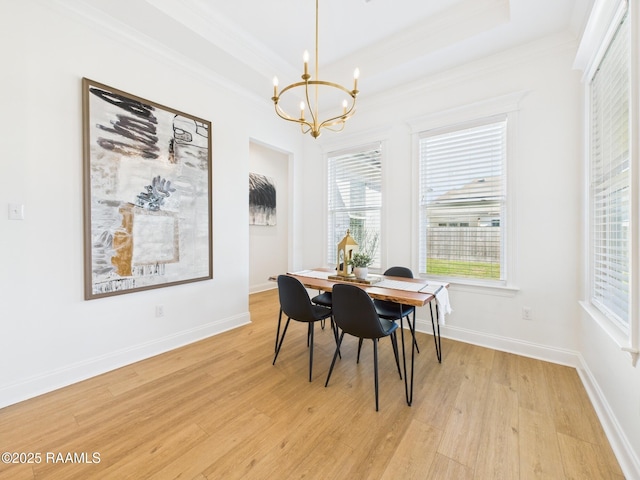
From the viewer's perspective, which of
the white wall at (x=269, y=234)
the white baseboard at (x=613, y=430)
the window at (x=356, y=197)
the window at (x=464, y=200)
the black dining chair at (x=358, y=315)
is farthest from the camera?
the white wall at (x=269, y=234)

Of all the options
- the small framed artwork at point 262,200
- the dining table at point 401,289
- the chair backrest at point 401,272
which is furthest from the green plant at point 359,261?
the small framed artwork at point 262,200

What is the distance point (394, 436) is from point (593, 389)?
1521 millimetres

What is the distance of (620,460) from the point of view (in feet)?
4.71

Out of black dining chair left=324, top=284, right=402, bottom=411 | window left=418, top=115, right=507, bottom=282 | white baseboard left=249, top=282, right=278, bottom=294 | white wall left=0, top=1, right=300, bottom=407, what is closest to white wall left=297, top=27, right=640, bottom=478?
window left=418, top=115, right=507, bottom=282

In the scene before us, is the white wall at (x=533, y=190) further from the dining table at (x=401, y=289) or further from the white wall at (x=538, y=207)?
the dining table at (x=401, y=289)

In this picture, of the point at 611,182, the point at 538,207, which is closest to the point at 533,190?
the point at 538,207

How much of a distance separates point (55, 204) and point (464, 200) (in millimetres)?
3659

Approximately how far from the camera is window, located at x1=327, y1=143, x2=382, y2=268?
3676mm

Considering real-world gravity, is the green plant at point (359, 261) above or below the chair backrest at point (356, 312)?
above

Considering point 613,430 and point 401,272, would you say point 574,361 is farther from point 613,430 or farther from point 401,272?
point 401,272

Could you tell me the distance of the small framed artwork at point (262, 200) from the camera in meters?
5.31

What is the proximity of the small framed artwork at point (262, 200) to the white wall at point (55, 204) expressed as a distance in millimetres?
2581

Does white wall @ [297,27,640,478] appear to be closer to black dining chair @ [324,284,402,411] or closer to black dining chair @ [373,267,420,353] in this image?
black dining chair @ [373,267,420,353]

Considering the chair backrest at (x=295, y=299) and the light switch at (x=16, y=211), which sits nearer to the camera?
the light switch at (x=16, y=211)
